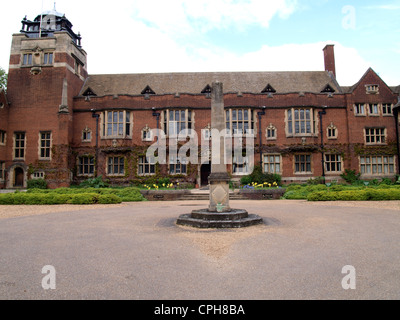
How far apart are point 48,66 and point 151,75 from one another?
9909 mm

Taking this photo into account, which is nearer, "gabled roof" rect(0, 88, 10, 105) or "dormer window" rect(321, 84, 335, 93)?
"gabled roof" rect(0, 88, 10, 105)

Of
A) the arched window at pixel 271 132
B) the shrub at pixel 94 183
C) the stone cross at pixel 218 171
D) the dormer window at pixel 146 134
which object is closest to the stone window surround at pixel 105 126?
the dormer window at pixel 146 134

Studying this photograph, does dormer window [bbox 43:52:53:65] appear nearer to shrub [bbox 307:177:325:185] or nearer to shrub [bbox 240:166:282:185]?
shrub [bbox 240:166:282:185]

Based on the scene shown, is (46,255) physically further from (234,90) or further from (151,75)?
(151,75)

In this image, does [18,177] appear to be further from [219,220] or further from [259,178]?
[219,220]

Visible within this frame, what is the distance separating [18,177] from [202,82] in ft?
65.7

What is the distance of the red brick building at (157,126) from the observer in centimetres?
2517

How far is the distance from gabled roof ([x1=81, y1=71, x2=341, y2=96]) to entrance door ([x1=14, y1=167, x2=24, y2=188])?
9846 millimetres

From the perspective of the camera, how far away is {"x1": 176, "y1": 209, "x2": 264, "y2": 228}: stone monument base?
8245 mm

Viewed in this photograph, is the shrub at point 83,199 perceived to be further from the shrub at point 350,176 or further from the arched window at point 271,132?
the shrub at point 350,176

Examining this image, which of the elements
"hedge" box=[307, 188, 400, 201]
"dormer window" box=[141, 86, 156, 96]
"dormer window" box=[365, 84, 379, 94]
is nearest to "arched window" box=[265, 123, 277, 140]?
"dormer window" box=[365, 84, 379, 94]

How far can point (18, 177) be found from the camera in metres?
25.5

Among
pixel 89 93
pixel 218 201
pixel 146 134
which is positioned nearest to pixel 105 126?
pixel 146 134

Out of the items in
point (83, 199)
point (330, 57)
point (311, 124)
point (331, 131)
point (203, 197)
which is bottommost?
point (203, 197)
